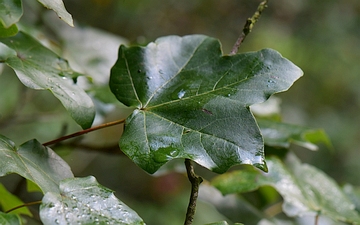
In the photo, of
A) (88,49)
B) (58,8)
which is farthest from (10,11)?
(88,49)

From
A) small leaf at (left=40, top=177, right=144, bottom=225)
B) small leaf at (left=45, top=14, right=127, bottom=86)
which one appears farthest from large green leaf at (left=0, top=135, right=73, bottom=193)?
small leaf at (left=45, top=14, right=127, bottom=86)

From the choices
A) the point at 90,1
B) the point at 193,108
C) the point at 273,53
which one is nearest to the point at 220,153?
the point at 193,108

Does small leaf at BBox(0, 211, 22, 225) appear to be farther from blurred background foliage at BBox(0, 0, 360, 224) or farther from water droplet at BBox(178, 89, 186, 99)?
blurred background foliage at BBox(0, 0, 360, 224)

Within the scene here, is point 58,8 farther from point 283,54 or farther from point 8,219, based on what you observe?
point 283,54

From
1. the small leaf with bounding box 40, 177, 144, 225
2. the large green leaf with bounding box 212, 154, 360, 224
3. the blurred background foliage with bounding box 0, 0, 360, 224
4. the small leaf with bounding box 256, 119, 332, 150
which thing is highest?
the small leaf with bounding box 40, 177, 144, 225

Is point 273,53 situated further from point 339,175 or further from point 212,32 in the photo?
point 339,175

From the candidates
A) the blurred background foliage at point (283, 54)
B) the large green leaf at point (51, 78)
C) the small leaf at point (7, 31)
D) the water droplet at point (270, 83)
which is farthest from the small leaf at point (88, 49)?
the blurred background foliage at point (283, 54)
